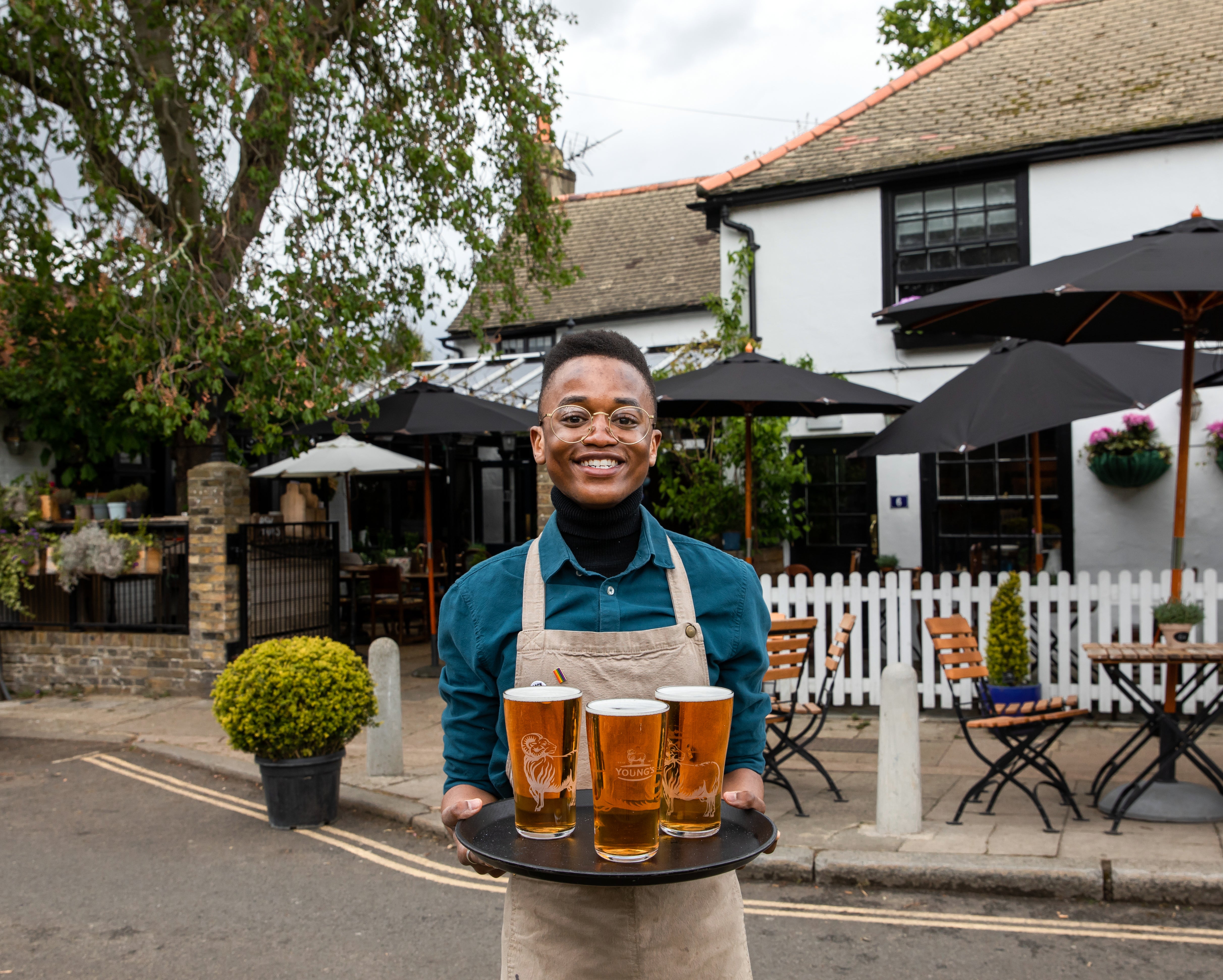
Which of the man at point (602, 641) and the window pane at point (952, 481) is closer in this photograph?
the man at point (602, 641)

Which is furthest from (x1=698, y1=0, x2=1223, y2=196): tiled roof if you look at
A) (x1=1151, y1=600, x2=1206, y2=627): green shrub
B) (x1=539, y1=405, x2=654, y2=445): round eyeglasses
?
(x1=539, y1=405, x2=654, y2=445): round eyeglasses

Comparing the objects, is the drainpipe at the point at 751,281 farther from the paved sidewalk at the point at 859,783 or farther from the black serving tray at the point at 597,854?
the black serving tray at the point at 597,854

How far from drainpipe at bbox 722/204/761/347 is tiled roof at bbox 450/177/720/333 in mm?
4396

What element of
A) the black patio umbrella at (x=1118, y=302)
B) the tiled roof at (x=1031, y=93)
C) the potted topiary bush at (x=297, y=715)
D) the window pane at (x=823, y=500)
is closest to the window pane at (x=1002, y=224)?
the tiled roof at (x=1031, y=93)

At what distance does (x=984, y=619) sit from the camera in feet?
27.7

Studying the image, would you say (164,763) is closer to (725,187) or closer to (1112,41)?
(725,187)

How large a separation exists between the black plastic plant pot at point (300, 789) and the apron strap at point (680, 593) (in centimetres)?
478

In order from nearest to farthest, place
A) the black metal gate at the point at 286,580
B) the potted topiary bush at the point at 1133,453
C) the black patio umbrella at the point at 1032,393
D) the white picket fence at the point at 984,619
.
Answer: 1. the black patio umbrella at the point at 1032,393
2. the white picket fence at the point at 984,619
3. the black metal gate at the point at 286,580
4. the potted topiary bush at the point at 1133,453

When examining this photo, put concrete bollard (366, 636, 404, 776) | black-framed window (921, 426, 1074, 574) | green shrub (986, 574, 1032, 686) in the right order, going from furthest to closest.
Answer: black-framed window (921, 426, 1074, 574), concrete bollard (366, 636, 404, 776), green shrub (986, 574, 1032, 686)

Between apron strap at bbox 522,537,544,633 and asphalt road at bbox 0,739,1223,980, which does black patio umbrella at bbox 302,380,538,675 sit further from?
apron strap at bbox 522,537,544,633

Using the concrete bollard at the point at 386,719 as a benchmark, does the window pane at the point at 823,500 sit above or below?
above

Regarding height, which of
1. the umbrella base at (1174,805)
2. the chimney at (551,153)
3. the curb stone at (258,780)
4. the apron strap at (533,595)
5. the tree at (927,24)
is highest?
the tree at (927,24)

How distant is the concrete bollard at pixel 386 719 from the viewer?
712 centimetres

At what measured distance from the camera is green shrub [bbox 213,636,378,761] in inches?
233
